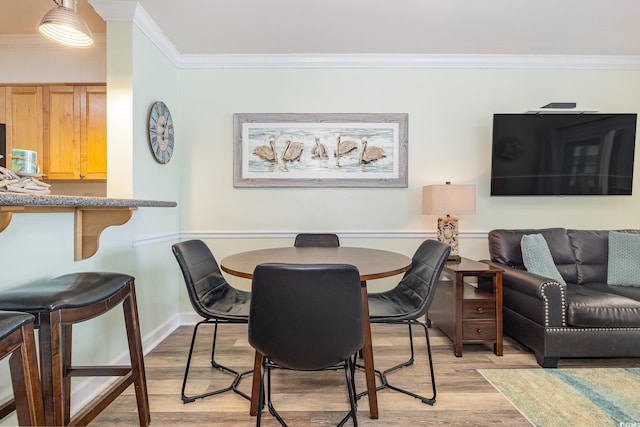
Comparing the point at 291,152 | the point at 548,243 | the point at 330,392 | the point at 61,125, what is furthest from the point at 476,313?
the point at 61,125

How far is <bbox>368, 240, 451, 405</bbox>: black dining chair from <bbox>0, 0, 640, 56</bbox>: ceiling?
1.73m

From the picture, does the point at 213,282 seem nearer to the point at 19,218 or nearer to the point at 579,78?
the point at 19,218

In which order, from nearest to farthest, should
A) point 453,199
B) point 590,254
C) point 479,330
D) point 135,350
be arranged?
point 135,350 < point 479,330 < point 453,199 < point 590,254

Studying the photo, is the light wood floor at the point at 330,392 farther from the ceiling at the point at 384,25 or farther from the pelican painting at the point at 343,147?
the ceiling at the point at 384,25

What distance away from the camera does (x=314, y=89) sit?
303 centimetres

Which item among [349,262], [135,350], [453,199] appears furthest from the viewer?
[453,199]

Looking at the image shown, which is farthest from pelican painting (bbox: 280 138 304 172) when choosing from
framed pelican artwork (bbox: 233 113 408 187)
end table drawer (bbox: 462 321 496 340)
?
end table drawer (bbox: 462 321 496 340)

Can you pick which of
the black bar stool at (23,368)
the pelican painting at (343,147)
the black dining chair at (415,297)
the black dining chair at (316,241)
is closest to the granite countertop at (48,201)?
the black bar stool at (23,368)

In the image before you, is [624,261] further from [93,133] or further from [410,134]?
[93,133]

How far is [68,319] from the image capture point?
1.16 metres

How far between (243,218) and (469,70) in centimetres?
257

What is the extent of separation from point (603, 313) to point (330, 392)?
1.84 meters

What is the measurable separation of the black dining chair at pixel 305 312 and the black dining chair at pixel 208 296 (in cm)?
41

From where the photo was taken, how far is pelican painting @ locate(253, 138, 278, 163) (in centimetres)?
300
